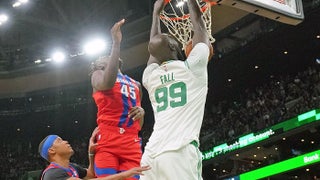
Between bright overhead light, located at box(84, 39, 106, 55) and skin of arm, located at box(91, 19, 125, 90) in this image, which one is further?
bright overhead light, located at box(84, 39, 106, 55)

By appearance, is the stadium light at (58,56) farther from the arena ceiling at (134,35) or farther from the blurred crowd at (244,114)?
the blurred crowd at (244,114)

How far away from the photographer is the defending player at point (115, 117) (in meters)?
4.09

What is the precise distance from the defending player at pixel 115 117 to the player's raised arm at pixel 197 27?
2.34ft

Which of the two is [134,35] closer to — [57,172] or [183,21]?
[183,21]

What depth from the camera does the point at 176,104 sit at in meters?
3.27

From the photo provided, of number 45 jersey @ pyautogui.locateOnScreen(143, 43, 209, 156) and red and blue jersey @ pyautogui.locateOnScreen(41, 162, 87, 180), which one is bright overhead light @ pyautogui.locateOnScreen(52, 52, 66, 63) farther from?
number 45 jersey @ pyautogui.locateOnScreen(143, 43, 209, 156)

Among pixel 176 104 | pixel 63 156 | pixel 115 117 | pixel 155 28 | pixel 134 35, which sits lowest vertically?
pixel 63 156

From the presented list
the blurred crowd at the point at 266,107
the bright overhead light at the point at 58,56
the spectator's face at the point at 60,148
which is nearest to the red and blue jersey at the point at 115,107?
the spectator's face at the point at 60,148

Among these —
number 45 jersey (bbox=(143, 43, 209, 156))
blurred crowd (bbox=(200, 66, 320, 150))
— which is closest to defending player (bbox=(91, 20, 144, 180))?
number 45 jersey (bbox=(143, 43, 209, 156))

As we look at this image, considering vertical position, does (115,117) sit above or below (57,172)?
above

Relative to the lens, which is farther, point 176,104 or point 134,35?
point 134,35

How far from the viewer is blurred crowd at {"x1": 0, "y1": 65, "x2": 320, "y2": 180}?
15505 millimetres

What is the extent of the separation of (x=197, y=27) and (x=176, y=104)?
1.88 ft

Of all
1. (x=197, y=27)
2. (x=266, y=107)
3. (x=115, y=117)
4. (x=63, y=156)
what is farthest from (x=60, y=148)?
(x=266, y=107)
